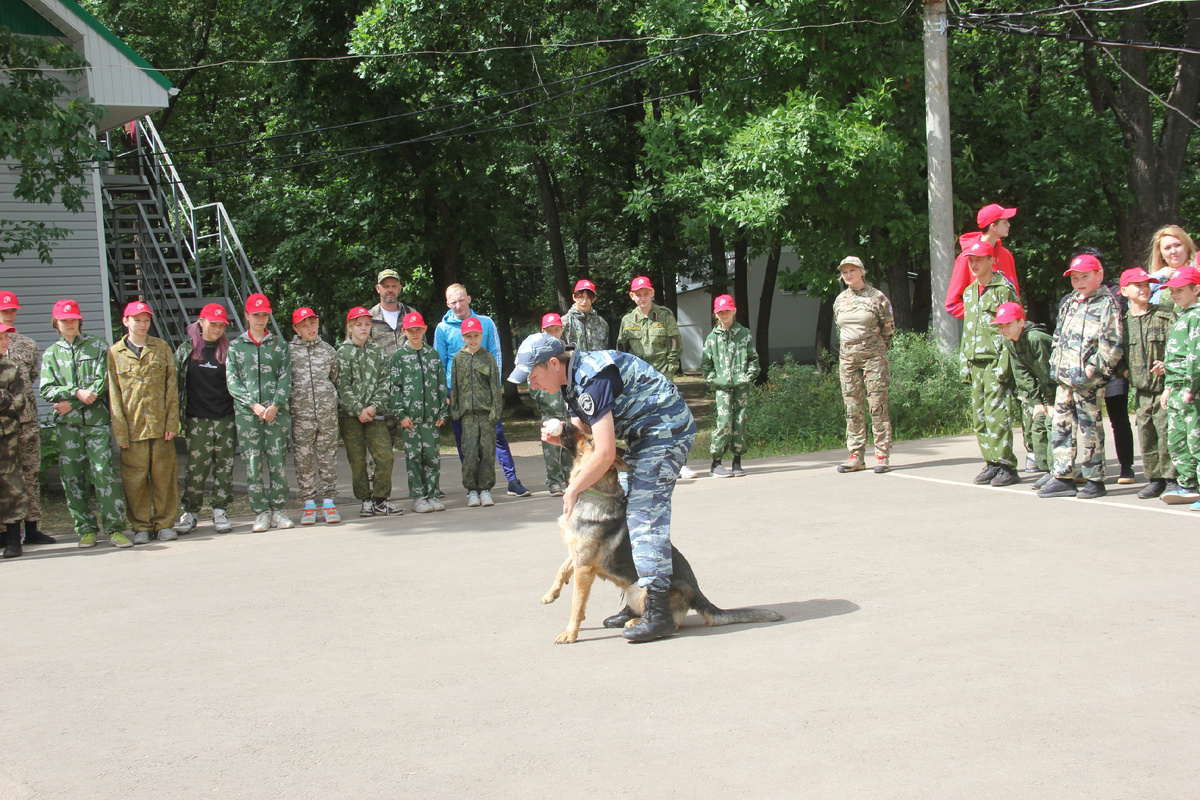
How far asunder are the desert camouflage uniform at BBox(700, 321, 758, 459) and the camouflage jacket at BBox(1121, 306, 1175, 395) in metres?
3.74

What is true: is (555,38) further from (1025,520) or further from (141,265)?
(1025,520)

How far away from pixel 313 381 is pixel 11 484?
2688 mm

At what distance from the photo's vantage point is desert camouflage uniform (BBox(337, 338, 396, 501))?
32.2 feet

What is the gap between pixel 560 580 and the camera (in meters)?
5.91

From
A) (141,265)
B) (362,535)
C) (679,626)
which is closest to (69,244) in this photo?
(141,265)

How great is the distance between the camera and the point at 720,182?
673 inches

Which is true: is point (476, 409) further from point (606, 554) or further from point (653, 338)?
point (606, 554)

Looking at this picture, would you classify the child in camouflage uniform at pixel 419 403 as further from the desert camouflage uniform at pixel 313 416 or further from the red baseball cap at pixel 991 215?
the red baseball cap at pixel 991 215

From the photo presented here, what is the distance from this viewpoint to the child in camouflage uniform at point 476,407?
33.8ft

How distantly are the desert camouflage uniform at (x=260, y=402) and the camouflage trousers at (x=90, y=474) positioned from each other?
113cm

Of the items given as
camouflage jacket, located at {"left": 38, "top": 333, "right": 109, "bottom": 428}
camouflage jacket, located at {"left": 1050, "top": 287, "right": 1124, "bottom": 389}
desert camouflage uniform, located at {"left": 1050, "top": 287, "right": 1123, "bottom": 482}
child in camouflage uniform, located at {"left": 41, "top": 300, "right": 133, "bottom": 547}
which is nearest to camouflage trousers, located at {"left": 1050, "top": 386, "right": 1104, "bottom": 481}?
desert camouflage uniform, located at {"left": 1050, "top": 287, "right": 1123, "bottom": 482}

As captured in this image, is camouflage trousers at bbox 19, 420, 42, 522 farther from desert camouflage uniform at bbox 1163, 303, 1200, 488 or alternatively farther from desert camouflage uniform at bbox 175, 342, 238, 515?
desert camouflage uniform at bbox 1163, 303, 1200, 488

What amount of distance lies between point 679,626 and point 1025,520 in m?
3.71

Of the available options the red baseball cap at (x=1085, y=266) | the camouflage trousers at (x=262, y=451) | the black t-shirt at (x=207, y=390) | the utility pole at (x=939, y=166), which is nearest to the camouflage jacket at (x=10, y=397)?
the black t-shirt at (x=207, y=390)
